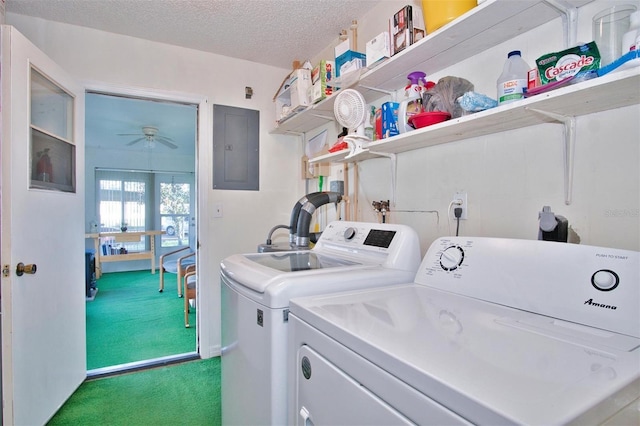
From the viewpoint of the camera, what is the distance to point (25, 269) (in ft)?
5.13

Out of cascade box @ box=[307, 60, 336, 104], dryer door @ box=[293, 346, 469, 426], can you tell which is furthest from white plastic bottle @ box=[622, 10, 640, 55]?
cascade box @ box=[307, 60, 336, 104]

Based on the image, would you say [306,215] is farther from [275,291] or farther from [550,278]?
[550,278]

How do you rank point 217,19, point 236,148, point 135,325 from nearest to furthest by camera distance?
point 217,19 < point 236,148 < point 135,325

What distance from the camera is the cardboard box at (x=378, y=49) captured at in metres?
1.46

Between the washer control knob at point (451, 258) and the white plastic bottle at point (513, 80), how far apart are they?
50cm

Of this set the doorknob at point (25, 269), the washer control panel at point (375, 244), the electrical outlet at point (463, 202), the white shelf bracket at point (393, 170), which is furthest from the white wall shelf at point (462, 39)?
the doorknob at point (25, 269)

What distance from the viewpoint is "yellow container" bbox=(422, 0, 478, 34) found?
1.16 metres

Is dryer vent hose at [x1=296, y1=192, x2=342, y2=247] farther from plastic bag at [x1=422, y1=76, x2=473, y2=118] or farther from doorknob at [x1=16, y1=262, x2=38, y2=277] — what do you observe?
doorknob at [x1=16, y1=262, x2=38, y2=277]

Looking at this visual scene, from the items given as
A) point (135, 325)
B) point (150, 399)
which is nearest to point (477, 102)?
point (150, 399)

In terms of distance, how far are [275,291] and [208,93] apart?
2186mm

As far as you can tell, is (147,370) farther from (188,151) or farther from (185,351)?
(188,151)

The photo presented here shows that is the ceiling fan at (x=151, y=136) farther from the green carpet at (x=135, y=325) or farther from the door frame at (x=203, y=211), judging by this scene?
the door frame at (x=203, y=211)

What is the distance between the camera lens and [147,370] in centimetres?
238

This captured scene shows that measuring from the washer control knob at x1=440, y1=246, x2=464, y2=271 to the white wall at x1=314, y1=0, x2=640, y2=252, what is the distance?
10.6 inches
